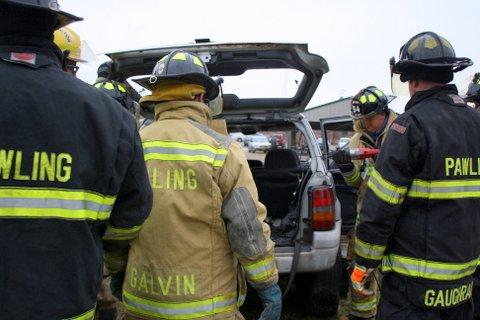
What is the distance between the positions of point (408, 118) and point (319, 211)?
4.67 ft

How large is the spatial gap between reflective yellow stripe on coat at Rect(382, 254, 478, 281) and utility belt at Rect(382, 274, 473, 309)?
0.09 feet

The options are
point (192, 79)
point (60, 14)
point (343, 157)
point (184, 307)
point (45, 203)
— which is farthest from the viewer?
point (343, 157)

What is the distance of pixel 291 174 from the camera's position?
14.5 ft

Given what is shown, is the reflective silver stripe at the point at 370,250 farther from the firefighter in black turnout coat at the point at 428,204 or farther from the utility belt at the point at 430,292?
the utility belt at the point at 430,292

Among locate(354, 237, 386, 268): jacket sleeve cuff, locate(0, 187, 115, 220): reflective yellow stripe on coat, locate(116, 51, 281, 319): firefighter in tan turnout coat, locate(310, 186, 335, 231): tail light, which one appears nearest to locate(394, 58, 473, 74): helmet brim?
locate(354, 237, 386, 268): jacket sleeve cuff

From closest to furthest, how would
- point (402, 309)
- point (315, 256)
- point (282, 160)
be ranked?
point (402, 309)
point (315, 256)
point (282, 160)

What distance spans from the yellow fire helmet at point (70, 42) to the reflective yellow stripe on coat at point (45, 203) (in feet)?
8.00

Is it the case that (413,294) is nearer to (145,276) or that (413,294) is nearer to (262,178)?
(145,276)

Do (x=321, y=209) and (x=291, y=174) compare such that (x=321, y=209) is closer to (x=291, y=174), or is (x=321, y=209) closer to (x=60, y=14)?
(x=291, y=174)

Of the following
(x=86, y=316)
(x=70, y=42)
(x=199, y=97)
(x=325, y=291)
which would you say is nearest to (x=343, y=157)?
(x=325, y=291)

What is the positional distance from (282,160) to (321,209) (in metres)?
1.30

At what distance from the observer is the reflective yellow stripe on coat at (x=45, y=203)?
49.6 inches

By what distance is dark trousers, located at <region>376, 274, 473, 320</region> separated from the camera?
2.25 m

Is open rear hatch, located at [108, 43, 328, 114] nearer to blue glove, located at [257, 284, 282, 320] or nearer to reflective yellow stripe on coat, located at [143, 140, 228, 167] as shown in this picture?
reflective yellow stripe on coat, located at [143, 140, 228, 167]
